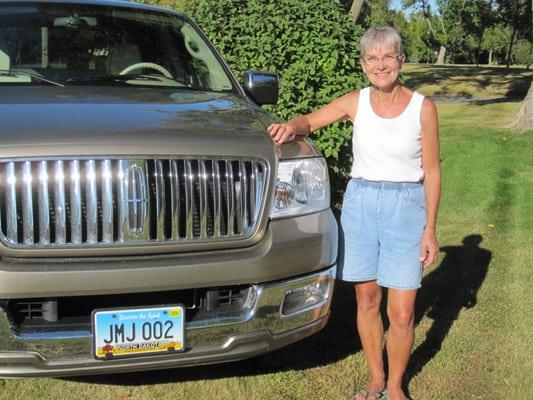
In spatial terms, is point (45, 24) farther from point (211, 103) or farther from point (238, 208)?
point (238, 208)

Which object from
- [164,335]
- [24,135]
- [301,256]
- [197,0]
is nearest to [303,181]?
[301,256]

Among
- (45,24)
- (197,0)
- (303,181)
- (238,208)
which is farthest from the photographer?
(197,0)

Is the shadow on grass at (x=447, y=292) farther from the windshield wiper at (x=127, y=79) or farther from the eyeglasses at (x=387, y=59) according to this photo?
the windshield wiper at (x=127, y=79)

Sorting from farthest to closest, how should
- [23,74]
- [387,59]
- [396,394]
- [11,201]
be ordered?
[23,74]
[396,394]
[387,59]
[11,201]

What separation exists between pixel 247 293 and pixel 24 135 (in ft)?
3.68

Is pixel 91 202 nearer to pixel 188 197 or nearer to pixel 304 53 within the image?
pixel 188 197

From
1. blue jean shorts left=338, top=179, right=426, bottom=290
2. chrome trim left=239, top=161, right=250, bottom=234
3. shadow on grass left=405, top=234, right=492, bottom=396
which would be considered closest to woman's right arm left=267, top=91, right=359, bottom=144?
chrome trim left=239, top=161, right=250, bottom=234

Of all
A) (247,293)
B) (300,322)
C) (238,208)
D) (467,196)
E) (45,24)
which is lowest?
(467,196)

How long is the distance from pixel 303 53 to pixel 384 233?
158 inches

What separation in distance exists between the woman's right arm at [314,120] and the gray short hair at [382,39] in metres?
0.30

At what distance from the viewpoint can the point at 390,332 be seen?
11.2 feet

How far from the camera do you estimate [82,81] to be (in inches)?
148

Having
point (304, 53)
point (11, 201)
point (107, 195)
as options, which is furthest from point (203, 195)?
point (304, 53)

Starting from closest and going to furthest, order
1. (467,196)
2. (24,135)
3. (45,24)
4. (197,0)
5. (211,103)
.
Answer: (24,135)
(211,103)
(45,24)
(467,196)
(197,0)
